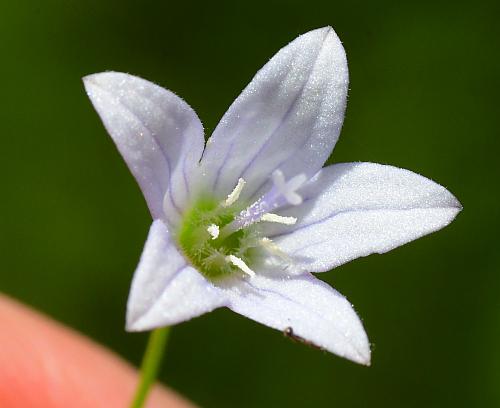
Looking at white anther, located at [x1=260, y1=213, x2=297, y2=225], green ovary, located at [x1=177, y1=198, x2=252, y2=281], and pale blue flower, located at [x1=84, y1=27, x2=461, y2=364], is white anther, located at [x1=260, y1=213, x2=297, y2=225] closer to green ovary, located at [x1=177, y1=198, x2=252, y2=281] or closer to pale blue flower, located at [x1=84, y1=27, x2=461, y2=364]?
pale blue flower, located at [x1=84, y1=27, x2=461, y2=364]

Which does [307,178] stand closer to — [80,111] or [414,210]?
[414,210]

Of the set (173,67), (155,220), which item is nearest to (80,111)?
(173,67)

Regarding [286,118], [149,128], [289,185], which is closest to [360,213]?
[289,185]

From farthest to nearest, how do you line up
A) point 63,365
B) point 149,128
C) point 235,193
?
point 63,365 → point 235,193 → point 149,128

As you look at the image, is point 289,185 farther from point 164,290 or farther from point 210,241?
point 164,290

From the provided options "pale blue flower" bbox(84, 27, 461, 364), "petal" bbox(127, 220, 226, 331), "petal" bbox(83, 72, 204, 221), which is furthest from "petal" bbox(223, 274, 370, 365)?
"petal" bbox(83, 72, 204, 221)

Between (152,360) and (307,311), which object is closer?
(307,311)
